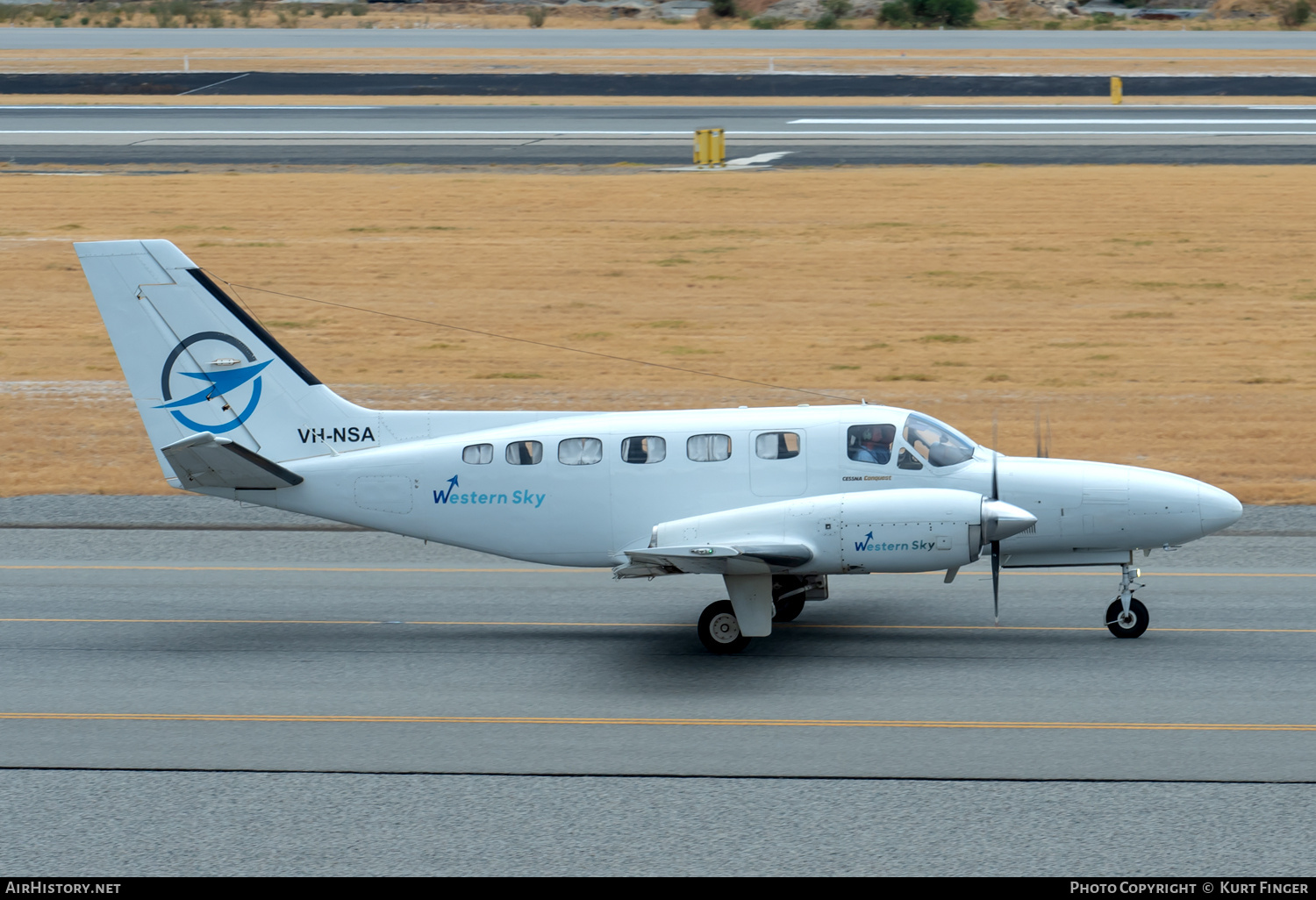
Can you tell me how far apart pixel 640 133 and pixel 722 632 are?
47417 mm

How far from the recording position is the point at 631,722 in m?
13.7

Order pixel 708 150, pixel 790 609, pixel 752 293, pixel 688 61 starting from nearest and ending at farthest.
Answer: pixel 790 609
pixel 752 293
pixel 708 150
pixel 688 61

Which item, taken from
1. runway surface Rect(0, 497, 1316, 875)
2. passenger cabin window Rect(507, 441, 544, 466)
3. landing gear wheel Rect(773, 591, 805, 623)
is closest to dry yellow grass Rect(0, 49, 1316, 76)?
runway surface Rect(0, 497, 1316, 875)

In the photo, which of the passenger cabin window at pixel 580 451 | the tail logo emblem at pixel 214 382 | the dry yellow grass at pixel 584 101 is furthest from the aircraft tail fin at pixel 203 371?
the dry yellow grass at pixel 584 101

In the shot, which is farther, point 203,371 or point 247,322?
point 247,322

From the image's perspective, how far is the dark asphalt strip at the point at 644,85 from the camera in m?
70.6

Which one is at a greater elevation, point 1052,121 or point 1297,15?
point 1297,15

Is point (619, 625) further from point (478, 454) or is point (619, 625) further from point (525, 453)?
point (478, 454)

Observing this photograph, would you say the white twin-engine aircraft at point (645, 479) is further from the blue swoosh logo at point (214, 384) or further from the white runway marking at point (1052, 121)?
the white runway marking at point (1052, 121)

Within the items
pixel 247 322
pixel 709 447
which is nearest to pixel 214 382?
pixel 247 322

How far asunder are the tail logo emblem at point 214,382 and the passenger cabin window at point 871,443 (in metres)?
6.97

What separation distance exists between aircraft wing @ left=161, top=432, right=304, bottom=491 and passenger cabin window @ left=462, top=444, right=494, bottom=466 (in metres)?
1.94

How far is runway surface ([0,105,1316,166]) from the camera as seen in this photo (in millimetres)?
54125

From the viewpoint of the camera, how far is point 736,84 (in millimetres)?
74188
